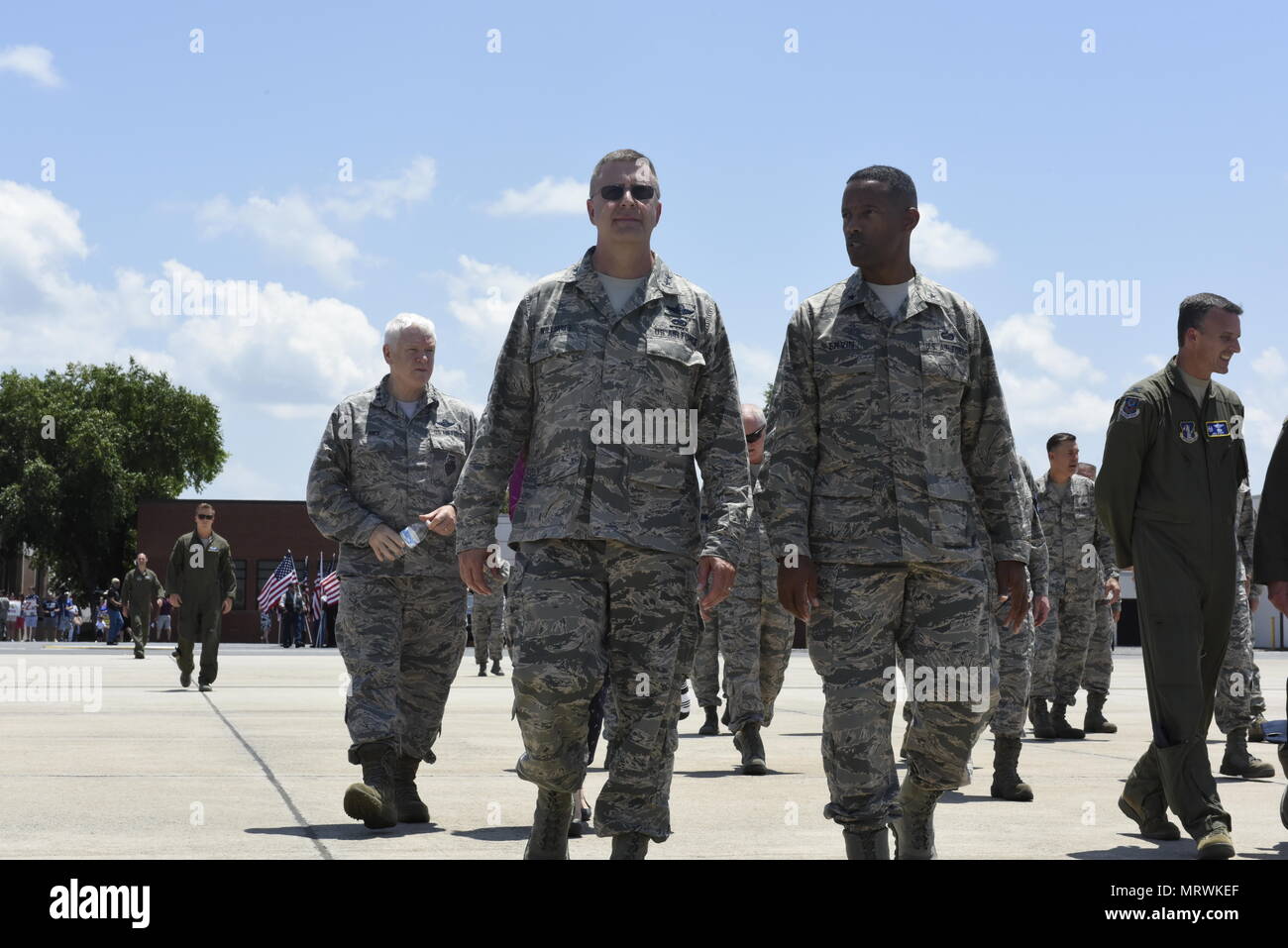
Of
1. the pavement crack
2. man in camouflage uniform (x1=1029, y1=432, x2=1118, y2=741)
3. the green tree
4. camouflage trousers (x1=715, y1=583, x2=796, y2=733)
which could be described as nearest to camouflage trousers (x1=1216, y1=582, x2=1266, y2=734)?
man in camouflage uniform (x1=1029, y1=432, x2=1118, y2=741)

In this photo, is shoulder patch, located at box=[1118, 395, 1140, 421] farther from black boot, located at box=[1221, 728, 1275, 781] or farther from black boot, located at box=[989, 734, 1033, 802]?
black boot, located at box=[1221, 728, 1275, 781]

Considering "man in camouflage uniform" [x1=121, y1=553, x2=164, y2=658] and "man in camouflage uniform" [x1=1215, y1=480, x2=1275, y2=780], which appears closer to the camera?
"man in camouflage uniform" [x1=1215, y1=480, x2=1275, y2=780]

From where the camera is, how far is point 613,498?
4926 millimetres

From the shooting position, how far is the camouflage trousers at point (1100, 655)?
13031mm

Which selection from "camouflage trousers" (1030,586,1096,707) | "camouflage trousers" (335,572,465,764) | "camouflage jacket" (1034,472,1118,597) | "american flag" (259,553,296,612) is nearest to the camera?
"camouflage trousers" (335,572,465,764)

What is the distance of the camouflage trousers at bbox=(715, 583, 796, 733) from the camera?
31.3ft

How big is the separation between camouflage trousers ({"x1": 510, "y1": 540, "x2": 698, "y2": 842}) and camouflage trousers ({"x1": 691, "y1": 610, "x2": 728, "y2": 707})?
499 centimetres

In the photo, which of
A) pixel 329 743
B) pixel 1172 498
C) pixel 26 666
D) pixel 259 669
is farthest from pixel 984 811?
pixel 26 666

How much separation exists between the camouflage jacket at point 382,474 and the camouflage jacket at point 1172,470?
3022mm

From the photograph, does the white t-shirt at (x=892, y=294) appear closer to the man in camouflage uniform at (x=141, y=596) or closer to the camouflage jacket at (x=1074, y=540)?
the camouflage jacket at (x=1074, y=540)

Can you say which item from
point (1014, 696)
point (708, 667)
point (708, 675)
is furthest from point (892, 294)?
point (708, 675)

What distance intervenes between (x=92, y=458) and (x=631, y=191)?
74742 millimetres

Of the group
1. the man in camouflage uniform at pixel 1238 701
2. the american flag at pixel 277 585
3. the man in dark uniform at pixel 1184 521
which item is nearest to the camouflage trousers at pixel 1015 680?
the man in dark uniform at pixel 1184 521
